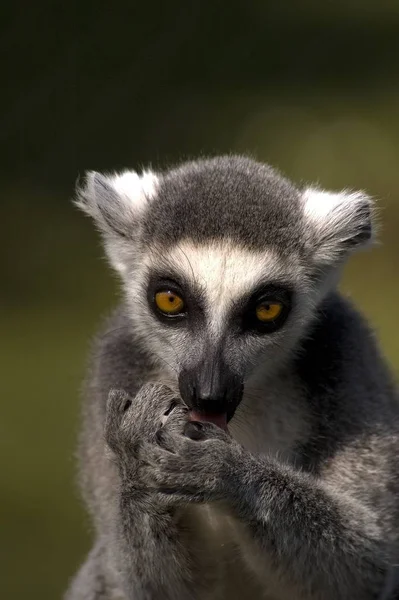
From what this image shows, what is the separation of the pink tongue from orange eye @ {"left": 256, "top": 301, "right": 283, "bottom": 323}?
344 mm

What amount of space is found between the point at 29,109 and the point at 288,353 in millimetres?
6723

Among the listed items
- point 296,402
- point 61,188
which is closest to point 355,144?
point 61,188

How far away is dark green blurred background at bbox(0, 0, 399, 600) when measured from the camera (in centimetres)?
823

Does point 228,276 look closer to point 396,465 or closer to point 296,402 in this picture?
point 296,402

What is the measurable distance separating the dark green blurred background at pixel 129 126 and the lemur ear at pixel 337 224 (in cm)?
359

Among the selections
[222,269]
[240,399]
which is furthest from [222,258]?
[240,399]

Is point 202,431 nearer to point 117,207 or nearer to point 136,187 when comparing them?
point 117,207

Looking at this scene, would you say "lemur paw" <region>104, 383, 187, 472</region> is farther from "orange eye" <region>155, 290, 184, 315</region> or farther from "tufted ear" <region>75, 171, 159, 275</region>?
"tufted ear" <region>75, 171, 159, 275</region>

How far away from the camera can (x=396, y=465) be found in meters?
3.96

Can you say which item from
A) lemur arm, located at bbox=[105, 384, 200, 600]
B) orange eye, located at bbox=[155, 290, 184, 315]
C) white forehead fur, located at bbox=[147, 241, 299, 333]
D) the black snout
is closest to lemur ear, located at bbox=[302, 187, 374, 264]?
white forehead fur, located at bbox=[147, 241, 299, 333]

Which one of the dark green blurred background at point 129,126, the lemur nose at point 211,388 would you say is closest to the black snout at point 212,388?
the lemur nose at point 211,388

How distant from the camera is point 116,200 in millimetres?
4102

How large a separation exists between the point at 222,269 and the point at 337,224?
1.54 feet

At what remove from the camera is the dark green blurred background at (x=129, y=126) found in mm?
8227
